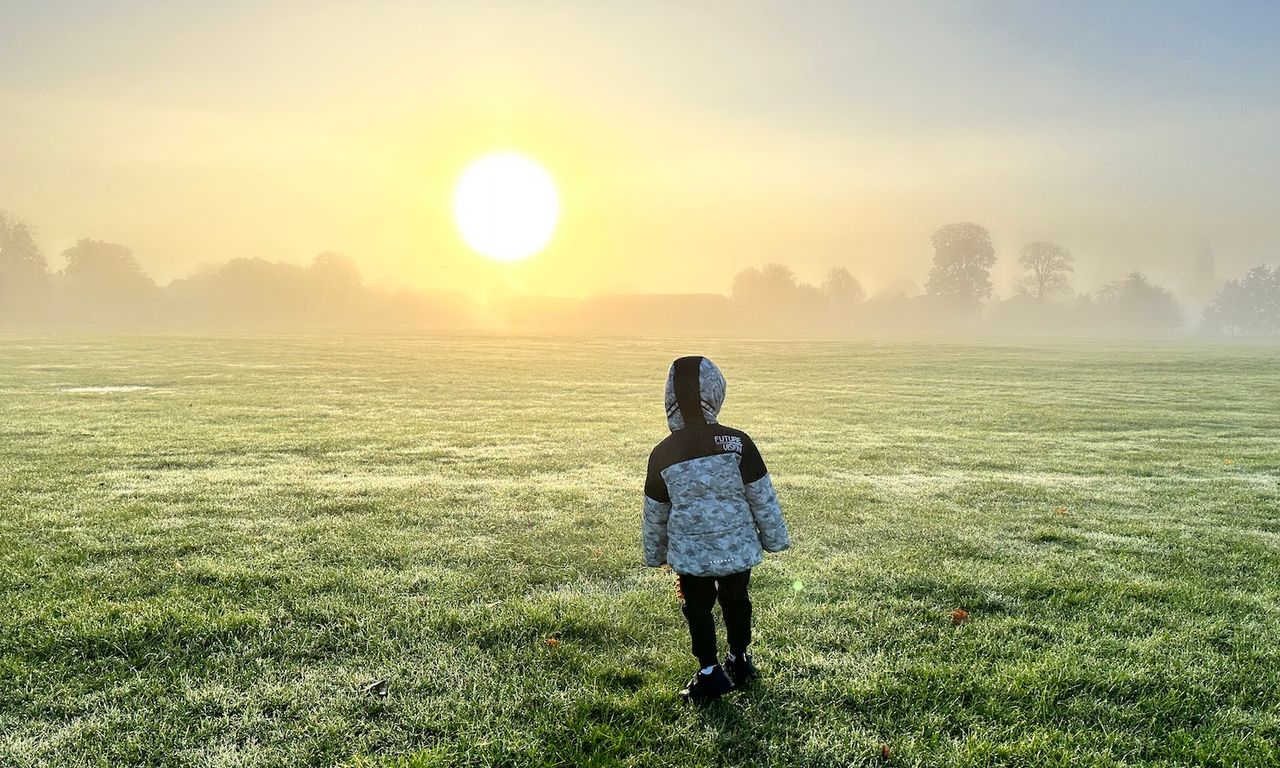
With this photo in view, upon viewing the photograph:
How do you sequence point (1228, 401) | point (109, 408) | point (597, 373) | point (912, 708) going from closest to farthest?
point (912, 708), point (109, 408), point (1228, 401), point (597, 373)


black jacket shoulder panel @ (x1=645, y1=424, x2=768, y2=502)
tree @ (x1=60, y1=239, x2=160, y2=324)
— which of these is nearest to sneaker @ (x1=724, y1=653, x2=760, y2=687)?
black jacket shoulder panel @ (x1=645, y1=424, x2=768, y2=502)

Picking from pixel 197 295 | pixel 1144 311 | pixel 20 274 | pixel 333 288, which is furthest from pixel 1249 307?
pixel 20 274

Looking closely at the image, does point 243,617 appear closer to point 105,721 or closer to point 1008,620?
point 105,721

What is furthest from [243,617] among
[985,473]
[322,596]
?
[985,473]

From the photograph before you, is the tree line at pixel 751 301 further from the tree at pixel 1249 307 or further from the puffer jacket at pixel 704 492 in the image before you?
the puffer jacket at pixel 704 492

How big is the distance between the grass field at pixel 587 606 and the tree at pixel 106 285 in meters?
120

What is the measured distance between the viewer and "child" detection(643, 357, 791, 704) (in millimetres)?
4371

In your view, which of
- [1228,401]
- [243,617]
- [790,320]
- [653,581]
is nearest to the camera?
[243,617]

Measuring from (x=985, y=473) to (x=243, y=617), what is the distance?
10703 mm

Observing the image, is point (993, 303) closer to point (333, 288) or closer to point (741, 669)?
point (333, 288)

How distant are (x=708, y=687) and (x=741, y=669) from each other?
0.32 meters

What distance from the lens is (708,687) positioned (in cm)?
455

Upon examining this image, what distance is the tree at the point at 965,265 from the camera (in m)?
A: 140

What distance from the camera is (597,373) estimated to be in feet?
109
